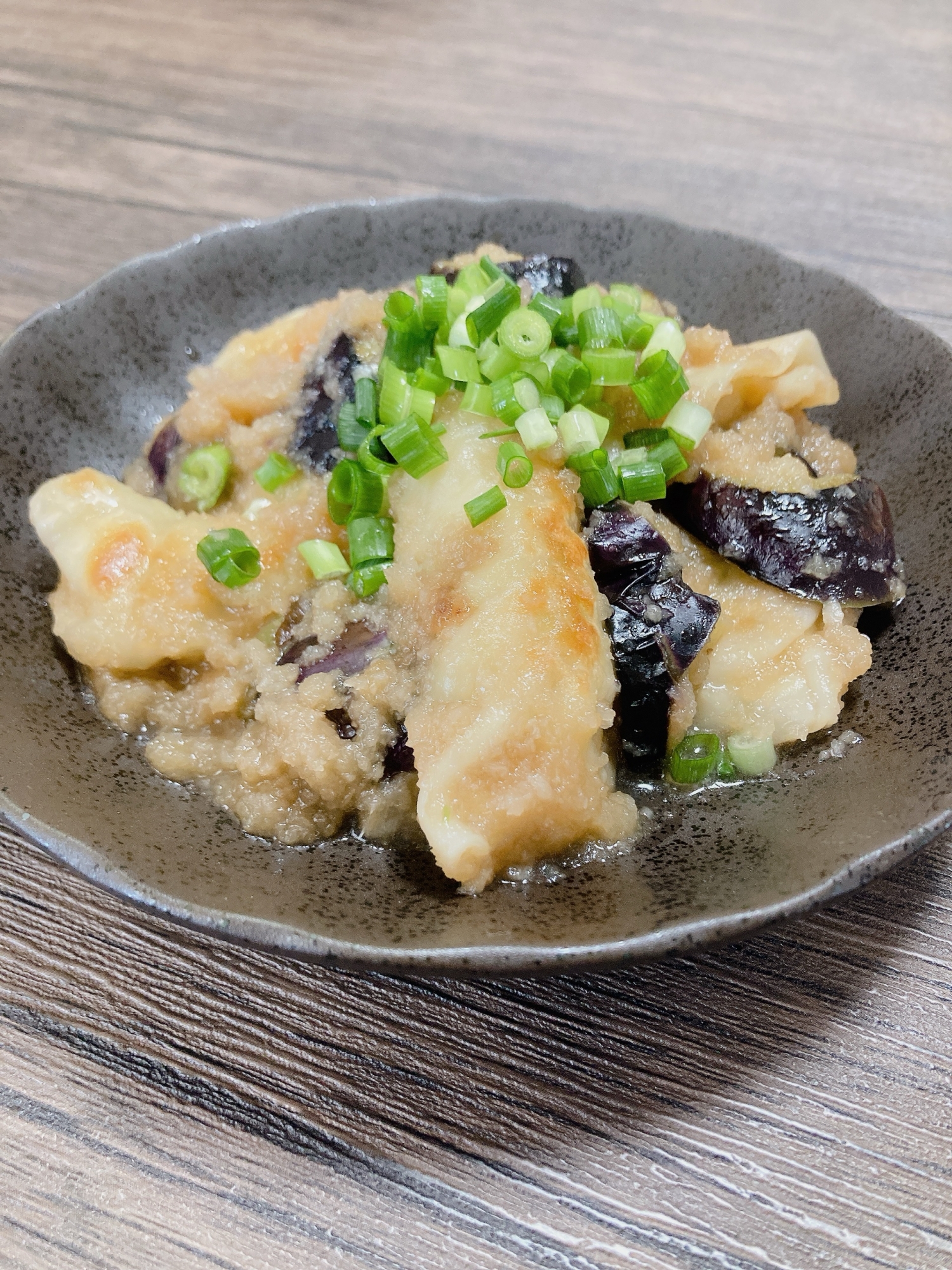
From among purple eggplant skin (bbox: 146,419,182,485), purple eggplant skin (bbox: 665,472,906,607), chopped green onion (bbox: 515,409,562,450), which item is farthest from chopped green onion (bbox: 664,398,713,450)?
purple eggplant skin (bbox: 146,419,182,485)

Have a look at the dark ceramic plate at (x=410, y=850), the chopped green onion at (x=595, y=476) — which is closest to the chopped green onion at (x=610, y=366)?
the chopped green onion at (x=595, y=476)

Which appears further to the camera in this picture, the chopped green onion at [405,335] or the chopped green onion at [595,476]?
the chopped green onion at [405,335]

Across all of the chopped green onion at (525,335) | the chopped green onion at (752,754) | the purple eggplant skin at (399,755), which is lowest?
the purple eggplant skin at (399,755)

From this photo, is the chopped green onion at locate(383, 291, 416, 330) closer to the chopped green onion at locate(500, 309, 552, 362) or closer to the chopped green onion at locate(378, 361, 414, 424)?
the chopped green onion at locate(378, 361, 414, 424)

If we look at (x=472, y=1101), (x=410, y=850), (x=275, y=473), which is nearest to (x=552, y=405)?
(x=275, y=473)

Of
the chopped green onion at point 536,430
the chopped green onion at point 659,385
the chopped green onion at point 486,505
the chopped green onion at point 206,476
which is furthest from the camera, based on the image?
the chopped green onion at point 206,476

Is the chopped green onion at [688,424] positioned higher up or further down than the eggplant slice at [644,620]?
higher up

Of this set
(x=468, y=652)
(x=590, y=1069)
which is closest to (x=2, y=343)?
(x=468, y=652)

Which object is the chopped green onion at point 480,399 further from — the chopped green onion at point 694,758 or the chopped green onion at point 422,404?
the chopped green onion at point 694,758
